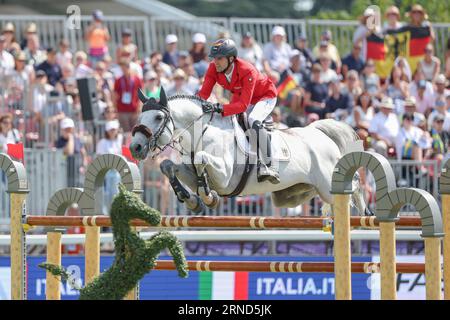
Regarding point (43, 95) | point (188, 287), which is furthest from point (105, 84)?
point (188, 287)

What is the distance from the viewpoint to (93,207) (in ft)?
34.0

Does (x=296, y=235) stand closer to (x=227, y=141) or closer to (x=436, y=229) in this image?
(x=227, y=141)

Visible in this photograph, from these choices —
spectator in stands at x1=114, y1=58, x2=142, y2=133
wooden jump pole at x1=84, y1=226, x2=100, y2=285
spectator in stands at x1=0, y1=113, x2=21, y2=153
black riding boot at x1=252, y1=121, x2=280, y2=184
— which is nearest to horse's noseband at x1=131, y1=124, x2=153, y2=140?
wooden jump pole at x1=84, y1=226, x2=100, y2=285

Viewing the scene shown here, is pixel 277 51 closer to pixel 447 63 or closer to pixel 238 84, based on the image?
pixel 447 63

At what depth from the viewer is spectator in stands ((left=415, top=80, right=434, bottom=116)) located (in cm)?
1822

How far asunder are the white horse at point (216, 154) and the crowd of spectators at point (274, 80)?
9.47 ft

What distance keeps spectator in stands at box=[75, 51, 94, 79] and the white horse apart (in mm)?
6161

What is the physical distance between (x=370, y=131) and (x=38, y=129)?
4.67m

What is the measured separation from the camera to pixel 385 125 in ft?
55.6

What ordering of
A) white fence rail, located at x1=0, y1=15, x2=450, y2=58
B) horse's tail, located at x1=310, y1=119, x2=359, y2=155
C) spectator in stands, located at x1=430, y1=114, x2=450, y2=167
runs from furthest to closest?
white fence rail, located at x1=0, y1=15, x2=450, y2=58
spectator in stands, located at x1=430, y1=114, x2=450, y2=167
horse's tail, located at x1=310, y1=119, x2=359, y2=155

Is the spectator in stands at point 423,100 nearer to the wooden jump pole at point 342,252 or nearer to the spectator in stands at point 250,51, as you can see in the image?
the spectator in stands at point 250,51

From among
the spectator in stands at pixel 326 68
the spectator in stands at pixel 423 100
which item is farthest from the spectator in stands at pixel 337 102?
the spectator in stands at pixel 423 100

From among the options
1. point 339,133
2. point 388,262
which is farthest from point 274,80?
point 388,262

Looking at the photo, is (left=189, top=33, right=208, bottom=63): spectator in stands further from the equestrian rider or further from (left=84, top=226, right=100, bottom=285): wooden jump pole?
(left=84, top=226, right=100, bottom=285): wooden jump pole
